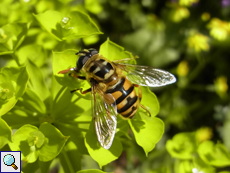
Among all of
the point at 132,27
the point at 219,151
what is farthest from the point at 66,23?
the point at 132,27

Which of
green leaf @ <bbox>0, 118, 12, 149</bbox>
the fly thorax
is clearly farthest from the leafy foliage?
the fly thorax

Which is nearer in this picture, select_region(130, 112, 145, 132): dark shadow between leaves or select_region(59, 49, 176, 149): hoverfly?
select_region(59, 49, 176, 149): hoverfly

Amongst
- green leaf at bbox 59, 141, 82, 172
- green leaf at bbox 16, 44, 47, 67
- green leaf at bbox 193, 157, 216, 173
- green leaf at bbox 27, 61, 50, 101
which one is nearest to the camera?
green leaf at bbox 59, 141, 82, 172

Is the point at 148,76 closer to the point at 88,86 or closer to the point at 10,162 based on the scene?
the point at 88,86

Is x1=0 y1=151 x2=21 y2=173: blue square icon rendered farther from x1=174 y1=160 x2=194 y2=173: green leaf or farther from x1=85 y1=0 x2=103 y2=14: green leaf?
x1=85 y1=0 x2=103 y2=14: green leaf

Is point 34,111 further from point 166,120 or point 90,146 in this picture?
point 166,120

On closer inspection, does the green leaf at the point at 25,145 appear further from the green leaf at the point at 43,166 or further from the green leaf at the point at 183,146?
the green leaf at the point at 183,146

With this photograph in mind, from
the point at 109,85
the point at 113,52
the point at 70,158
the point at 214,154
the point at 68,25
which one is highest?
the point at 68,25

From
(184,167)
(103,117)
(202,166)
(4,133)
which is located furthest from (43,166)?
(202,166)
